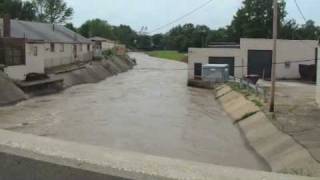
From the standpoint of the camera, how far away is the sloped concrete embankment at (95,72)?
6269cm

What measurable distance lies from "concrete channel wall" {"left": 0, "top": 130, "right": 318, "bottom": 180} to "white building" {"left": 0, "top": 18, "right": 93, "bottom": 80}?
47.1m

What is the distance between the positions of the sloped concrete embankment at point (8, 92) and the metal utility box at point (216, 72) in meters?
24.5

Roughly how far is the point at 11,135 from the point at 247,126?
29692 mm

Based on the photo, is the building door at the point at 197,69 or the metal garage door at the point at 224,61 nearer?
the building door at the point at 197,69

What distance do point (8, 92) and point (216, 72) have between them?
26596 millimetres

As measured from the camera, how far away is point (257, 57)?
230 ft

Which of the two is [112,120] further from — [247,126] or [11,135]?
[11,135]

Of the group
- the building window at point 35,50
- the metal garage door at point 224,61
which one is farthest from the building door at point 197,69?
the building window at point 35,50

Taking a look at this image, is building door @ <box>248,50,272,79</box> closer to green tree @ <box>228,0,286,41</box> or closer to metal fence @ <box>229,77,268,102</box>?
metal fence @ <box>229,77,268,102</box>

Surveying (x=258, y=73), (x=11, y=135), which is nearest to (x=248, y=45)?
(x=258, y=73)

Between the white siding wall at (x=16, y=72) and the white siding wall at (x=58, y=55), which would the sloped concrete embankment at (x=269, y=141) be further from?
the white siding wall at (x=58, y=55)

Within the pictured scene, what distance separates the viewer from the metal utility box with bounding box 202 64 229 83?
2520 inches

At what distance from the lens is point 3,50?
168 ft

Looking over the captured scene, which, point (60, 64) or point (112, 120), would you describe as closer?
point (112, 120)
